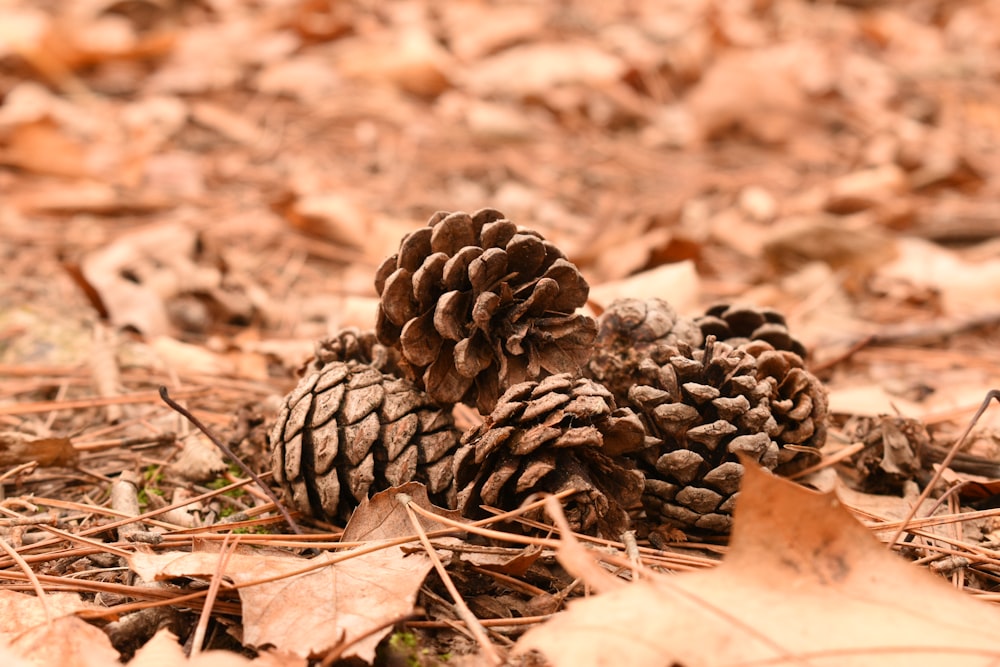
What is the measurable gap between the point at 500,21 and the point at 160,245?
3.69 m

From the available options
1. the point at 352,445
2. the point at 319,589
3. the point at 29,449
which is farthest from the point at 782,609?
the point at 29,449

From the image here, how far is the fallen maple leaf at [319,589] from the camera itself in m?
1.13

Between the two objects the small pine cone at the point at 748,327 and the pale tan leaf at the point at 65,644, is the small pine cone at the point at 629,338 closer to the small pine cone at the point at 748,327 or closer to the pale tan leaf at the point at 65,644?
the small pine cone at the point at 748,327

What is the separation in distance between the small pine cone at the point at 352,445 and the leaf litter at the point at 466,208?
3.2 inches

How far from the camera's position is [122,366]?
2311 mm

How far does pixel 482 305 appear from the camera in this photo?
142cm

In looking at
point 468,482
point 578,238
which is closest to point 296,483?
point 468,482

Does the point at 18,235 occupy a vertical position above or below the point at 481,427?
above

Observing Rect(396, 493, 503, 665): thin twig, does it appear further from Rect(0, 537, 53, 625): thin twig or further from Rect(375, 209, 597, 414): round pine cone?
Rect(0, 537, 53, 625): thin twig

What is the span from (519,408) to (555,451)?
0.10 metres

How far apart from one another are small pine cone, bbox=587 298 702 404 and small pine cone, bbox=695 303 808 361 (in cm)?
6

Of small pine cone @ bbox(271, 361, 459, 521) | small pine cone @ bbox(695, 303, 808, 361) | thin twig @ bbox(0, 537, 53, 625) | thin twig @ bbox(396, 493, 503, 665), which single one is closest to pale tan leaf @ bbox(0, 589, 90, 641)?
thin twig @ bbox(0, 537, 53, 625)

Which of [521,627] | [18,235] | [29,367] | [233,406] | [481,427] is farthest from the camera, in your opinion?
[18,235]

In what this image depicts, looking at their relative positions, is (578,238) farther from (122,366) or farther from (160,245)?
(122,366)
